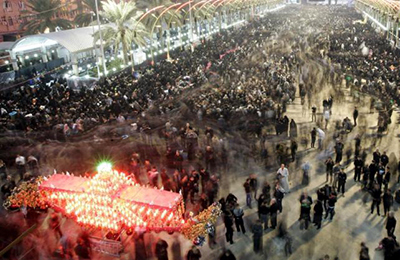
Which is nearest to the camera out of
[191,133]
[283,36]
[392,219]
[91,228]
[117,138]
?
[392,219]

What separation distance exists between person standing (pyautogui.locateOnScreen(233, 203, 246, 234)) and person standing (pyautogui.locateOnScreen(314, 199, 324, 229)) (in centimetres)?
208

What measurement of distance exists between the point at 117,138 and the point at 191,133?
3893 millimetres

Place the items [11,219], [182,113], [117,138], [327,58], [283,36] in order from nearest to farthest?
1. [11,219]
2. [117,138]
3. [182,113]
4. [327,58]
5. [283,36]

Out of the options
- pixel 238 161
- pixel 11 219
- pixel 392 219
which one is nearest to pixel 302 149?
pixel 238 161

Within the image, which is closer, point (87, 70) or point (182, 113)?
point (182, 113)

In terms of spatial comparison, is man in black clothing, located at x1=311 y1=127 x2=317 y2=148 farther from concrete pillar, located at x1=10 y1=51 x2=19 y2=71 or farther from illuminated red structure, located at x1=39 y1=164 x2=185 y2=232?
concrete pillar, located at x1=10 y1=51 x2=19 y2=71

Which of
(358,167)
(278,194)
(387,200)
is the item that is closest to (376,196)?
(387,200)

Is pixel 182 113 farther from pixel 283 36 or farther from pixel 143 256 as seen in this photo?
pixel 283 36

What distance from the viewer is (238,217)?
33.8ft

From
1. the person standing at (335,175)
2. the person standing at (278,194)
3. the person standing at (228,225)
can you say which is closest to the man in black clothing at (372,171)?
the person standing at (335,175)

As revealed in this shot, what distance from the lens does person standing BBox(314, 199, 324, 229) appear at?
10.2 metres

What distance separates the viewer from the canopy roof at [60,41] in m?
32.6

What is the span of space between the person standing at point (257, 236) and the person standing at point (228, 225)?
2.26 ft

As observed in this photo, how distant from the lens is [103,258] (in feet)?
31.7
